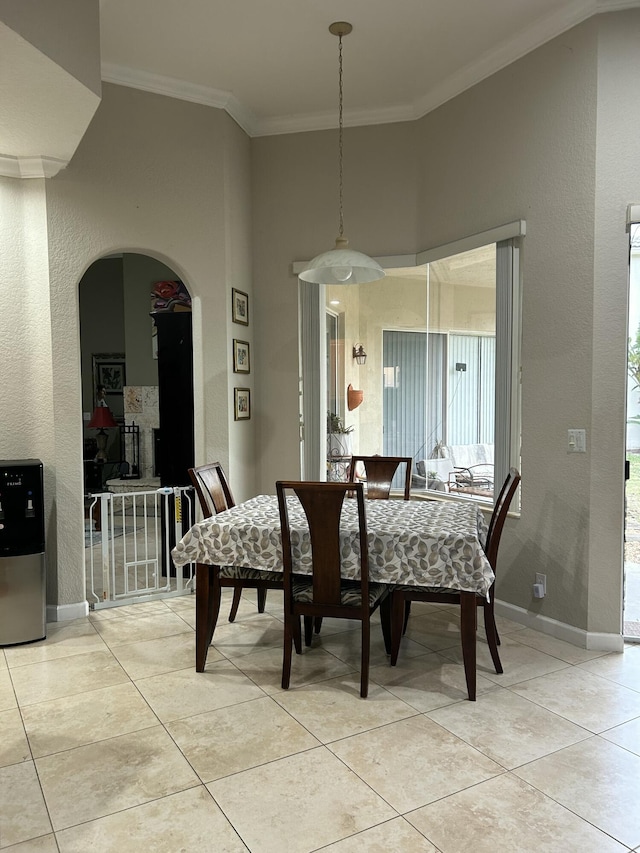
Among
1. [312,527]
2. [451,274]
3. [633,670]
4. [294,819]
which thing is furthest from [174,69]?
[633,670]

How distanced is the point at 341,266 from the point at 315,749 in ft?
7.21

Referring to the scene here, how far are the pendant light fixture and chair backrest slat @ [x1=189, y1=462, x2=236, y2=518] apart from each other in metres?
1.21

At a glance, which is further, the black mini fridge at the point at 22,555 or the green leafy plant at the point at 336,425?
the green leafy plant at the point at 336,425

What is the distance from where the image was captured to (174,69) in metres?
3.97

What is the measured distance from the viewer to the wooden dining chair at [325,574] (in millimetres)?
2764

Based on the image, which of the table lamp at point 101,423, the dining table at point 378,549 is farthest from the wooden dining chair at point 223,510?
the table lamp at point 101,423

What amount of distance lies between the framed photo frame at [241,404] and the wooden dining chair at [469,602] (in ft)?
6.61

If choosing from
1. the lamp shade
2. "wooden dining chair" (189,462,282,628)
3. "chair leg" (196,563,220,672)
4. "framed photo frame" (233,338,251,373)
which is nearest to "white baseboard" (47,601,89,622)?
"wooden dining chair" (189,462,282,628)

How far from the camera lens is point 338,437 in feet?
16.3

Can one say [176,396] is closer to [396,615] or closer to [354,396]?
[354,396]

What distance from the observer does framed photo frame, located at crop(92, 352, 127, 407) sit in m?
8.16

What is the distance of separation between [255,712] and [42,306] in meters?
2.65

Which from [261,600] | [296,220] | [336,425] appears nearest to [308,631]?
[261,600]

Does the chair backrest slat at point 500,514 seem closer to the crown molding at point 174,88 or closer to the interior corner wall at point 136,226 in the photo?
the interior corner wall at point 136,226
